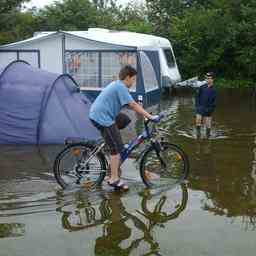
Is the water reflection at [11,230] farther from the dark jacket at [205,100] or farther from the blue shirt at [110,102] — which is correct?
the dark jacket at [205,100]

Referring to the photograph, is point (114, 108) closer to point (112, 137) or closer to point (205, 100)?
point (112, 137)

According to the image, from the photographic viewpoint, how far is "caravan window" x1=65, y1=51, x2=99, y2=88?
62.2 ft

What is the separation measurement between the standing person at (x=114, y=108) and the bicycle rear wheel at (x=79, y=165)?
0.93ft

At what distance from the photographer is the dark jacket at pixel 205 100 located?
472 inches

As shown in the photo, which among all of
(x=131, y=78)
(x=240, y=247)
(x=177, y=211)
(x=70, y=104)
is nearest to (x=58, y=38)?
(x=70, y=104)

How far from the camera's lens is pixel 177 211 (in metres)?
6.61

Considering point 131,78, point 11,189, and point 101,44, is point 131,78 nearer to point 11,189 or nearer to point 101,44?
point 11,189

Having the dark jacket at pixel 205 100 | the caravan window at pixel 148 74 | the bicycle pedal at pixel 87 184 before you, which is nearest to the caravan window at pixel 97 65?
the caravan window at pixel 148 74

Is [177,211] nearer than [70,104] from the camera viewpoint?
Yes

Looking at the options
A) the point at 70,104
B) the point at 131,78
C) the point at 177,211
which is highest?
the point at 131,78

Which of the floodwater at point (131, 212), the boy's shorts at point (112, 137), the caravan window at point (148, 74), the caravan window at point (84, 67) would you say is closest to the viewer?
the floodwater at point (131, 212)

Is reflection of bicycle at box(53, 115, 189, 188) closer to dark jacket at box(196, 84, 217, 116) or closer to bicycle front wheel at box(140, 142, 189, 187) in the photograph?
bicycle front wheel at box(140, 142, 189, 187)

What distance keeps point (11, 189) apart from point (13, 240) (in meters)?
2.00

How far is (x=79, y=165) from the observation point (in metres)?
7.44
